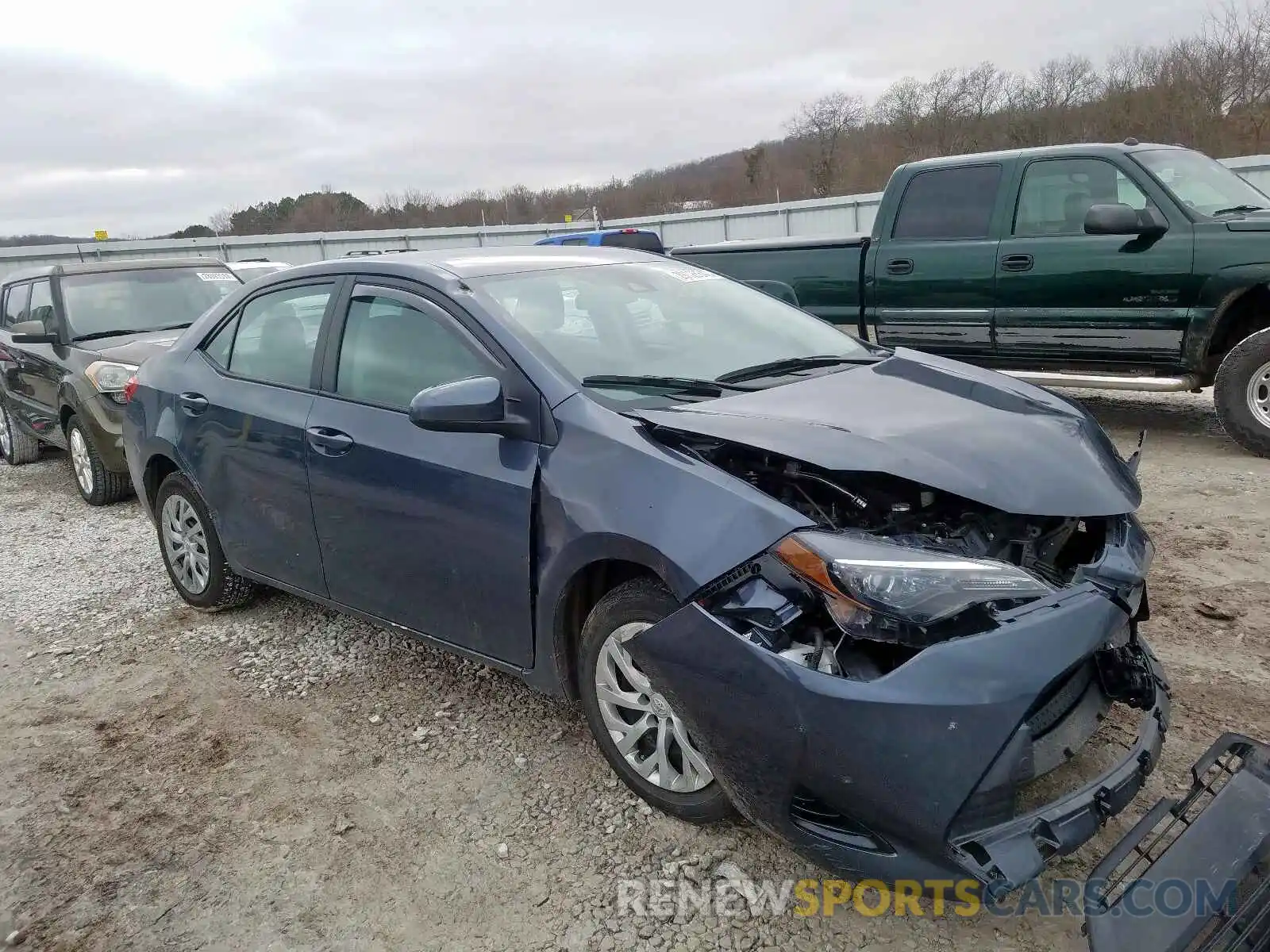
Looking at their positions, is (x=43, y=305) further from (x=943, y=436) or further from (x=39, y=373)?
(x=943, y=436)

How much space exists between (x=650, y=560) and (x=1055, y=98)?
37.8 metres

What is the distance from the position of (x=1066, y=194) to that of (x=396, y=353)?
5341mm

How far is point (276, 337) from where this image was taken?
→ 399 centimetres

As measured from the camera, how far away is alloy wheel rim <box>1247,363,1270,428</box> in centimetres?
577

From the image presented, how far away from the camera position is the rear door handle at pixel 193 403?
4.20 m

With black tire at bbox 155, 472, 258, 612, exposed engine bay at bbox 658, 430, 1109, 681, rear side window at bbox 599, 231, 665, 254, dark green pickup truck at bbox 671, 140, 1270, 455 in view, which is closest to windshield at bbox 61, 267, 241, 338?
black tire at bbox 155, 472, 258, 612

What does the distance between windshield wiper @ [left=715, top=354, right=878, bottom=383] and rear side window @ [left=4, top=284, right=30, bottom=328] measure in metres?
7.48

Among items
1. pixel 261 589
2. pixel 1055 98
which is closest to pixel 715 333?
pixel 261 589

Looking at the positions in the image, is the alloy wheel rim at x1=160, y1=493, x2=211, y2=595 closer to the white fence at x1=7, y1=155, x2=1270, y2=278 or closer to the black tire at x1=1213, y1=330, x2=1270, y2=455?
the black tire at x1=1213, y1=330, x2=1270, y2=455

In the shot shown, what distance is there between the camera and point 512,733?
3.33m

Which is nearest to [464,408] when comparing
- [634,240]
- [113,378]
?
[113,378]

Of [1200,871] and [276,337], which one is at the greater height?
[276,337]

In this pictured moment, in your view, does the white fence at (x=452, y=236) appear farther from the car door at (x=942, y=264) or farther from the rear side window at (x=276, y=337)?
the rear side window at (x=276, y=337)

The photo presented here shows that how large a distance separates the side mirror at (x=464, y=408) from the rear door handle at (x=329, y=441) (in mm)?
681
